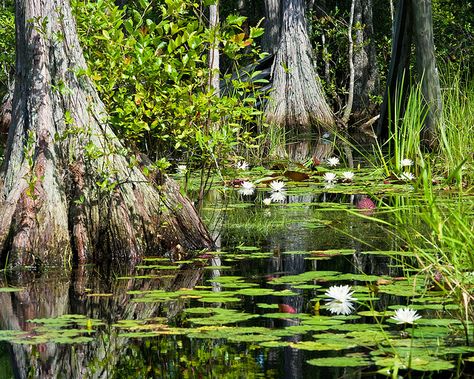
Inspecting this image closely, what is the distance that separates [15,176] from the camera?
621cm

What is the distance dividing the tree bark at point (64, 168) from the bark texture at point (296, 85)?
38.6 ft

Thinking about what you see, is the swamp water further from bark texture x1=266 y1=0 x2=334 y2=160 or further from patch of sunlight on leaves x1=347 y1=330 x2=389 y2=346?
bark texture x1=266 y1=0 x2=334 y2=160

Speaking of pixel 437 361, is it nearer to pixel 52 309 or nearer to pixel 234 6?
pixel 52 309

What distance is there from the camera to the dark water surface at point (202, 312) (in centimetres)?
386

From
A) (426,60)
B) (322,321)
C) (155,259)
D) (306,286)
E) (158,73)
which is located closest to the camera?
(322,321)

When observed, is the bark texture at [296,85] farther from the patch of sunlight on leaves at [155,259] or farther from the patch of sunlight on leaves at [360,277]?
the patch of sunlight on leaves at [360,277]

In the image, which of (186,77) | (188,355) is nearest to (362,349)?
(188,355)

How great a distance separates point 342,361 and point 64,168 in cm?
309

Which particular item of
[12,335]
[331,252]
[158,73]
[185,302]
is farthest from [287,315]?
[158,73]

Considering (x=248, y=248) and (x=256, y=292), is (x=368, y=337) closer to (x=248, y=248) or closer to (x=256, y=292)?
(x=256, y=292)

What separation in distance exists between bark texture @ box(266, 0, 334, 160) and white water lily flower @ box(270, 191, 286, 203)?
900 cm

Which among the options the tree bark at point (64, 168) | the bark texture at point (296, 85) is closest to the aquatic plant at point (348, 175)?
the tree bark at point (64, 168)

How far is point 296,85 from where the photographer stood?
1897 cm

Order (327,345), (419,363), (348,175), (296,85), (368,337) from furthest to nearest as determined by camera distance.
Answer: (296,85) < (348,175) < (368,337) < (327,345) < (419,363)
